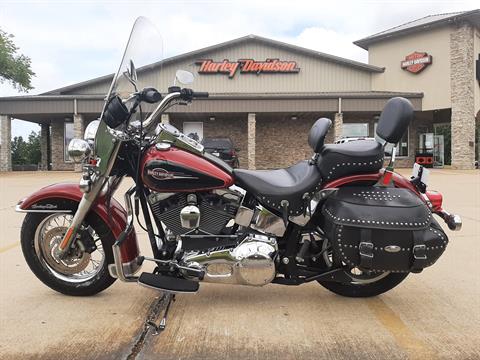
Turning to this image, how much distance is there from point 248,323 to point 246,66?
79.1 ft

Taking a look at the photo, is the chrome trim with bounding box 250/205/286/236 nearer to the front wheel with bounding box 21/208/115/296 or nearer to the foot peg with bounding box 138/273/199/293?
the foot peg with bounding box 138/273/199/293

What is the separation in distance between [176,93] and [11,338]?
197 centimetres

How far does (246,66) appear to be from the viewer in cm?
2589

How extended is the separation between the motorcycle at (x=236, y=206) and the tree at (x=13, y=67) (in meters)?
23.6

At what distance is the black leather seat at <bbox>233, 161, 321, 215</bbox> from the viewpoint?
3047 millimetres

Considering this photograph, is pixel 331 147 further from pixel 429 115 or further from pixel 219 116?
pixel 429 115

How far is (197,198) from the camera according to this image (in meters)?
3.12

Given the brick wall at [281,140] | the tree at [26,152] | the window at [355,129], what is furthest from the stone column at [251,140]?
the tree at [26,152]

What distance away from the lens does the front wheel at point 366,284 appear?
3.41 meters

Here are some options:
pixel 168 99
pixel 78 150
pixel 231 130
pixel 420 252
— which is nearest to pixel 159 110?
pixel 168 99

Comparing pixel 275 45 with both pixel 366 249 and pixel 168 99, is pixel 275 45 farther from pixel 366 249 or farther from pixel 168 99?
pixel 366 249

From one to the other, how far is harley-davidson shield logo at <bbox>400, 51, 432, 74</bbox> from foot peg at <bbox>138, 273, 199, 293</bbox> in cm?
2469

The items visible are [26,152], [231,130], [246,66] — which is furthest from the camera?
[26,152]

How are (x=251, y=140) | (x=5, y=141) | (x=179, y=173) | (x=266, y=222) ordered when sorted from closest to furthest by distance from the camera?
(x=179, y=173) < (x=266, y=222) < (x=251, y=140) < (x=5, y=141)
